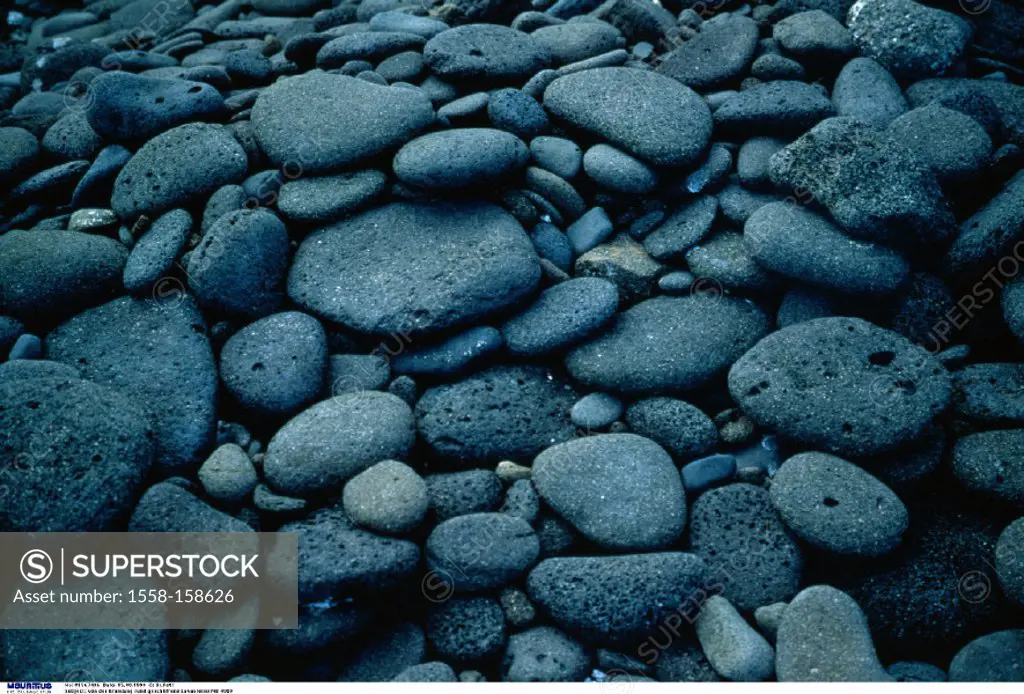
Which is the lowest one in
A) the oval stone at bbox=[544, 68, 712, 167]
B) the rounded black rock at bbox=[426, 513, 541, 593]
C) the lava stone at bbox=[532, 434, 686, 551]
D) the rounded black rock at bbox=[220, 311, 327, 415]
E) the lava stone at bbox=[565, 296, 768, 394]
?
the rounded black rock at bbox=[426, 513, 541, 593]

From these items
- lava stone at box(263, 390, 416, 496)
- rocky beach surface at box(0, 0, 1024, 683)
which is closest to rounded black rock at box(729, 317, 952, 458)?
rocky beach surface at box(0, 0, 1024, 683)

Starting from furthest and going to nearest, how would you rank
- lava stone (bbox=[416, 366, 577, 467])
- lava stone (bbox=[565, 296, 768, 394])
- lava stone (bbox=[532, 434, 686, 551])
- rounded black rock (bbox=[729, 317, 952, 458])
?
1. lava stone (bbox=[565, 296, 768, 394])
2. lava stone (bbox=[416, 366, 577, 467])
3. rounded black rock (bbox=[729, 317, 952, 458])
4. lava stone (bbox=[532, 434, 686, 551])

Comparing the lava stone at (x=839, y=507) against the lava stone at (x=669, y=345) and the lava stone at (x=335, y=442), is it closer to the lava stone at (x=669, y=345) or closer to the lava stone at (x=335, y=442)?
the lava stone at (x=669, y=345)

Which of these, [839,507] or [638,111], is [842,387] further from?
[638,111]

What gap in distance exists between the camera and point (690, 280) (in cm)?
362

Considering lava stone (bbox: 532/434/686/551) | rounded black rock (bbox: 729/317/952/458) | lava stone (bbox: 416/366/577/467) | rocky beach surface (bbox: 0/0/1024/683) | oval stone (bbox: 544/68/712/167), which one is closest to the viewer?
rocky beach surface (bbox: 0/0/1024/683)

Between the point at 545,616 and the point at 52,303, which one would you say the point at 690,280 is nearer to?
the point at 545,616

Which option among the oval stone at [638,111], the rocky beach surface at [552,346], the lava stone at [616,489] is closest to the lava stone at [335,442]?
the rocky beach surface at [552,346]

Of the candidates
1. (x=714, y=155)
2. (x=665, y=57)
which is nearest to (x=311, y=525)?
(x=714, y=155)

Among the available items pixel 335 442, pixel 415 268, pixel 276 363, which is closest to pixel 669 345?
pixel 415 268

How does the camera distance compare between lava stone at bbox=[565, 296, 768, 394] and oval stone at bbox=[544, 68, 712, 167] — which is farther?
oval stone at bbox=[544, 68, 712, 167]

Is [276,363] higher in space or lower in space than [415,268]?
lower

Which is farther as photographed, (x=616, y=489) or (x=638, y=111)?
(x=638, y=111)

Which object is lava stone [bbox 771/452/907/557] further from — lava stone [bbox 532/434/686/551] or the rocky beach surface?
lava stone [bbox 532/434/686/551]
